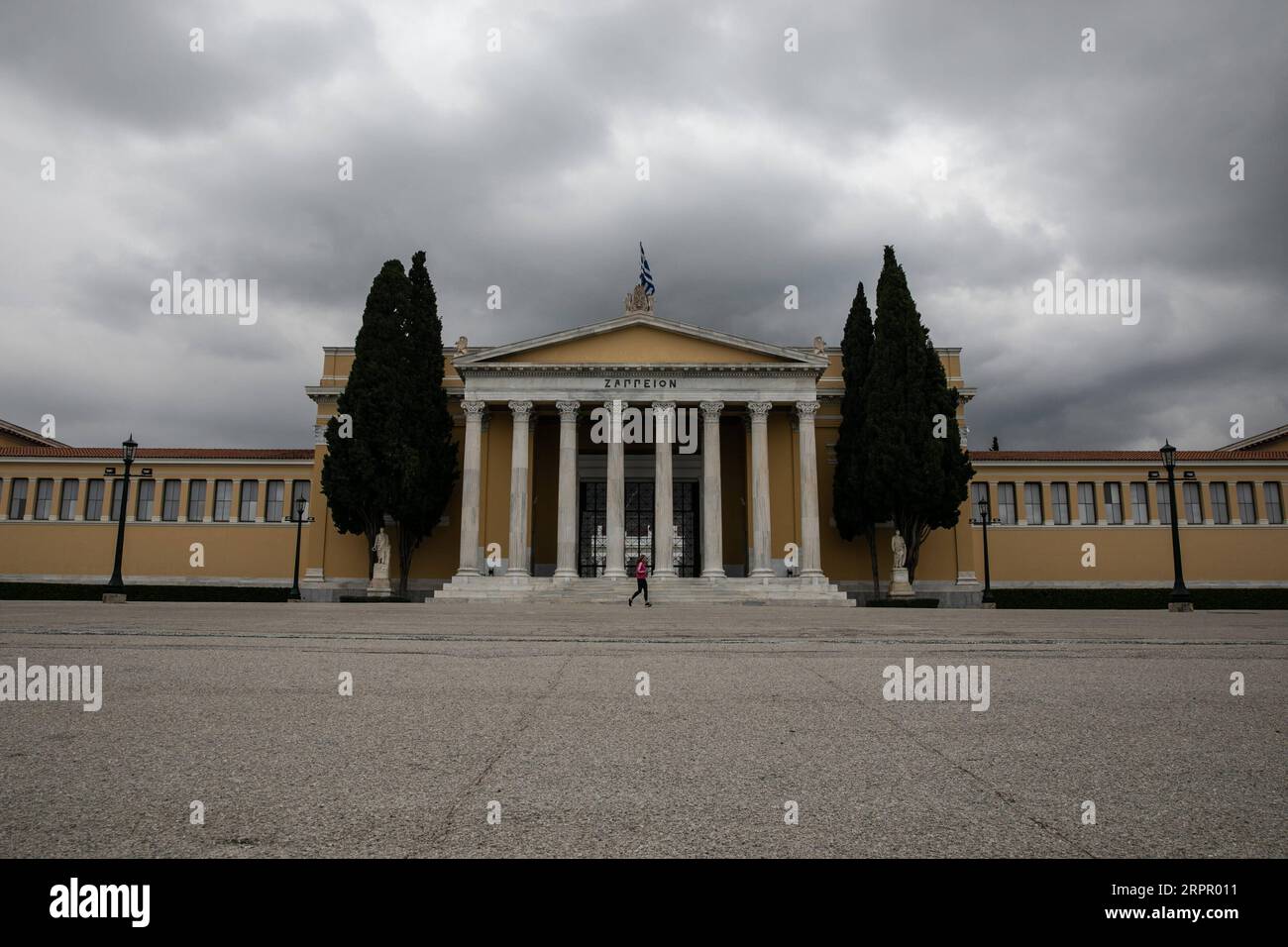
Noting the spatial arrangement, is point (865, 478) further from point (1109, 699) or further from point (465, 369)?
point (1109, 699)

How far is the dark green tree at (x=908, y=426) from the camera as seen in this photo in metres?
31.4

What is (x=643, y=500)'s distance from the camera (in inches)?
1603

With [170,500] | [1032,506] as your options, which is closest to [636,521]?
[1032,506]

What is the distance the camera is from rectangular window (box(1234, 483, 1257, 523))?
40.5 m

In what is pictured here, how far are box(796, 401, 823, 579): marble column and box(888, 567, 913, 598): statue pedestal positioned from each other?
3025mm

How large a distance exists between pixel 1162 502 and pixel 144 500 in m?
52.8

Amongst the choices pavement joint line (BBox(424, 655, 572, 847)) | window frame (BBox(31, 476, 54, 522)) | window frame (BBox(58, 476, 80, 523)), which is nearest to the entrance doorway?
window frame (BBox(58, 476, 80, 523))

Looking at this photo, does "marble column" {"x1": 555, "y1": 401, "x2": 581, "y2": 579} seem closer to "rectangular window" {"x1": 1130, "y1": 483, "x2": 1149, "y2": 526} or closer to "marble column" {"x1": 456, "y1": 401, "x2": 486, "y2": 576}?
"marble column" {"x1": 456, "y1": 401, "x2": 486, "y2": 576}

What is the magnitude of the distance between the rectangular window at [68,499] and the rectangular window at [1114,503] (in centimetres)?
5365

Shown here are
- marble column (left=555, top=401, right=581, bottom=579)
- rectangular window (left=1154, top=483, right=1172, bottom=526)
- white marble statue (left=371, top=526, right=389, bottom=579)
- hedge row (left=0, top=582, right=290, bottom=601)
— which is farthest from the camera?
rectangular window (left=1154, top=483, right=1172, bottom=526)

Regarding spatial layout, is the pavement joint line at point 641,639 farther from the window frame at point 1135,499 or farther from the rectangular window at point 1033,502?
the window frame at point 1135,499

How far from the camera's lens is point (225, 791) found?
3418mm
